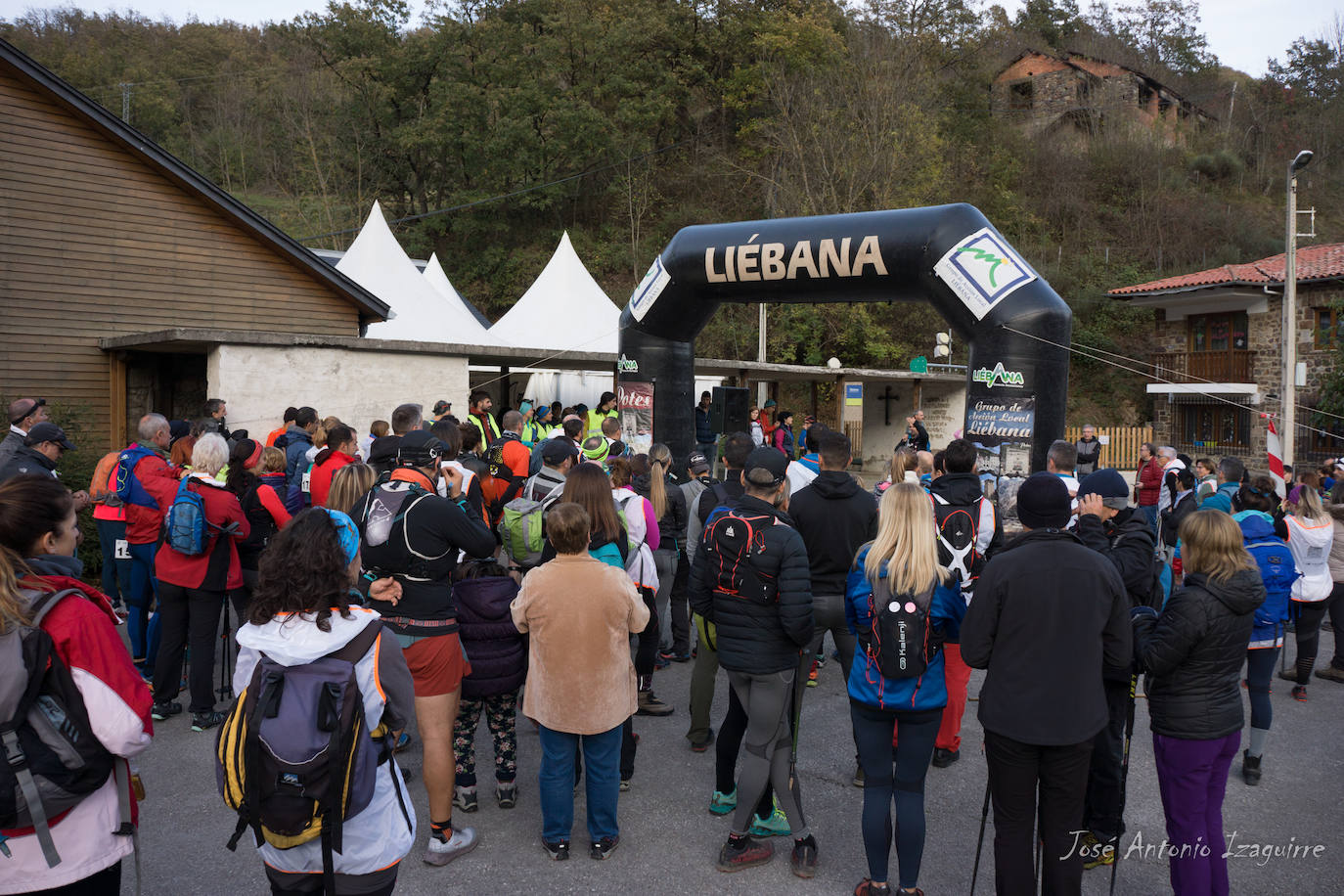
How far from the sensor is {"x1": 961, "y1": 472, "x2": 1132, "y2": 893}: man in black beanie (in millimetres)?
2904

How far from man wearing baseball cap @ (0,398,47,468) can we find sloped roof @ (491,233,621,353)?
1246cm

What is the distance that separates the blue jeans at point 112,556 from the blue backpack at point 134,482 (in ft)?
1.75

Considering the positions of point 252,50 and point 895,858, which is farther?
point 252,50

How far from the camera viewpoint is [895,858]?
12.4 feet

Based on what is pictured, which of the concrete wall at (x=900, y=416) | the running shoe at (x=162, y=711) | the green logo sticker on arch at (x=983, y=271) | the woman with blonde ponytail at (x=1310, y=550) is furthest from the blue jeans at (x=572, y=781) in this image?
the concrete wall at (x=900, y=416)

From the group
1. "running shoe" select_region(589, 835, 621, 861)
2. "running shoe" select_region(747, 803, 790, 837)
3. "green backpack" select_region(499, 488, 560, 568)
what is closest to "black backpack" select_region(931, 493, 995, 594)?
"running shoe" select_region(747, 803, 790, 837)

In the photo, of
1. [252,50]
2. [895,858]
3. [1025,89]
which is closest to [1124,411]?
[1025,89]

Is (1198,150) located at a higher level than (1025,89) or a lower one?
lower

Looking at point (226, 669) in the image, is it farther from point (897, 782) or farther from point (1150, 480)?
point (1150, 480)

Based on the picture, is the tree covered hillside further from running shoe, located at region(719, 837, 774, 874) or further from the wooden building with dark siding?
running shoe, located at region(719, 837, 774, 874)

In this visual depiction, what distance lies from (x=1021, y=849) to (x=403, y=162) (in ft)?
133

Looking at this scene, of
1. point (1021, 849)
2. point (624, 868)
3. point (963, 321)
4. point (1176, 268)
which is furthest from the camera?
A: point (1176, 268)

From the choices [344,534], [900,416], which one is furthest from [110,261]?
[900,416]

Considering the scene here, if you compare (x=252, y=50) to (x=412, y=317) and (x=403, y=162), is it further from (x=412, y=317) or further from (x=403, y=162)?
(x=412, y=317)
